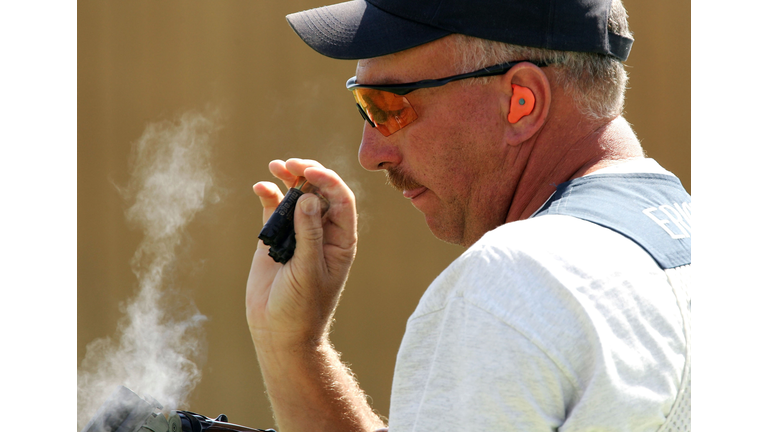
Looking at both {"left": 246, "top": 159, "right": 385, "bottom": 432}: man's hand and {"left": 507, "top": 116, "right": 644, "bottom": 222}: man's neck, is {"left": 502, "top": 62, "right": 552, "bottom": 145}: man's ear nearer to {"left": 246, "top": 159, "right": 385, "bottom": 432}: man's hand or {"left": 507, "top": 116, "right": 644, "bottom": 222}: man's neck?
{"left": 507, "top": 116, "right": 644, "bottom": 222}: man's neck

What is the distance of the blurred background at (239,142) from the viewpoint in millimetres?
3721

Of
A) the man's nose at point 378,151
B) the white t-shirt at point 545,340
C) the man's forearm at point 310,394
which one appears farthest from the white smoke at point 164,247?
the white t-shirt at point 545,340

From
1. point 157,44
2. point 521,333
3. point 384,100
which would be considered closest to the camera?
point 521,333

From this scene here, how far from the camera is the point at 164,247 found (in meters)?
3.83

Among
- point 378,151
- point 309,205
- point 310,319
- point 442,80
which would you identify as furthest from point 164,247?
point 442,80

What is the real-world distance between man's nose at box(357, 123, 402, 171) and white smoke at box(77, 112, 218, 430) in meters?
2.08

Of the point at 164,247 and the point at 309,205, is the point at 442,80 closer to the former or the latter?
the point at 309,205

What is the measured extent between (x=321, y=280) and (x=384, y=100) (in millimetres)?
680

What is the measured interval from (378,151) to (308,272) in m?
0.51

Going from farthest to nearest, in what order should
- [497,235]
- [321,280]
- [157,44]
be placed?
[157,44] < [321,280] < [497,235]

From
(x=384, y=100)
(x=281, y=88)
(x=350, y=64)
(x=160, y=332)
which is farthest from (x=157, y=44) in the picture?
(x=384, y=100)

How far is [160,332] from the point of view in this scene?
328 centimetres

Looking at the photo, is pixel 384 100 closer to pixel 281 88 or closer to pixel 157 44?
pixel 281 88

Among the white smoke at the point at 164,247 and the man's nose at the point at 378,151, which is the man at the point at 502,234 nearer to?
the man's nose at the point at 378,151
